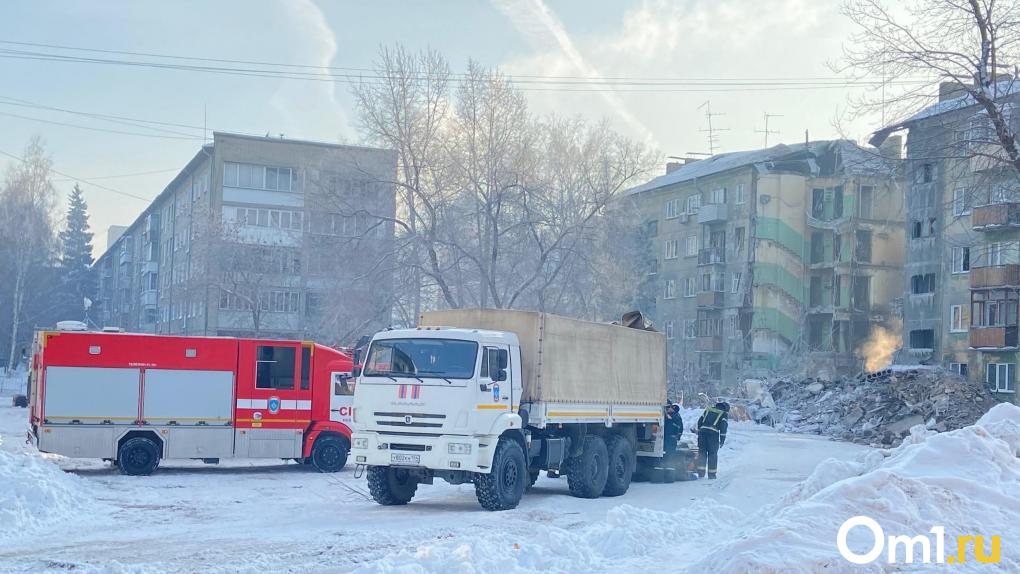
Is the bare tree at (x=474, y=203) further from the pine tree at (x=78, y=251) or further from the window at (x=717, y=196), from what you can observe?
Result: the pine tree at (x=78, y=251)

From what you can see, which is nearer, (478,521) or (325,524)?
(325,524)

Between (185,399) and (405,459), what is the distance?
24.0ft

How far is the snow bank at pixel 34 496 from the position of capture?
13234 mm

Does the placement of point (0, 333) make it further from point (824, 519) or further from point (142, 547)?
point (824, 519)

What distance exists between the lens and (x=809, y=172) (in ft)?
217

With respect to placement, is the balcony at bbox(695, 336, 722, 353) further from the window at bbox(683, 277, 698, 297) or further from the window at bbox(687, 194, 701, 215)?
the window at bbox(687, 194, 701, 215)

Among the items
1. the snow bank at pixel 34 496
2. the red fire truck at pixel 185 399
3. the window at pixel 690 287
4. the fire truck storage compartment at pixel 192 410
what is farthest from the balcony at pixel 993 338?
the snow bank at pixel 34 496

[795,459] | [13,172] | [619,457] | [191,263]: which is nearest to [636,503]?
[619,457]

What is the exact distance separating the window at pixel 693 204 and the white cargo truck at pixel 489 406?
170 ft

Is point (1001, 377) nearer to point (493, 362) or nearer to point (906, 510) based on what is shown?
point (493, 362)

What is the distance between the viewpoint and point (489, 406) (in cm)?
1591

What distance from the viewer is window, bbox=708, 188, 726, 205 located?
67.7m

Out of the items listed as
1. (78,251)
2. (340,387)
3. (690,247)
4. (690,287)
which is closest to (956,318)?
(690,287)

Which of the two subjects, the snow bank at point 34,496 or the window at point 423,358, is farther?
the window at point 423,358
